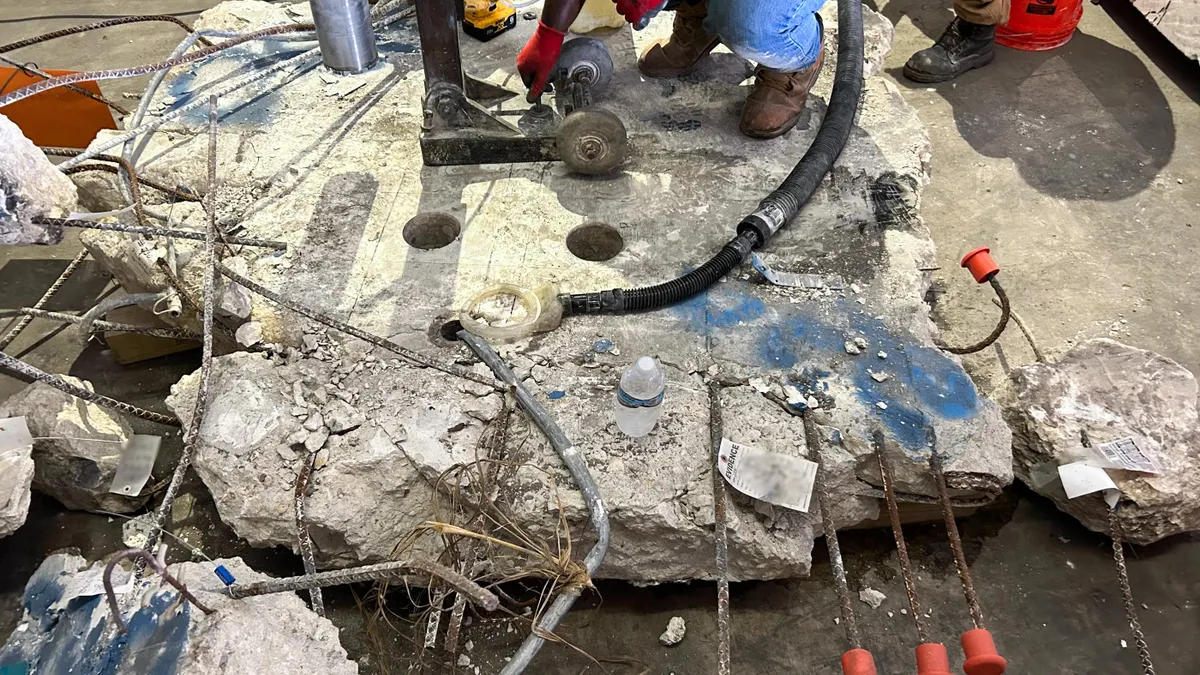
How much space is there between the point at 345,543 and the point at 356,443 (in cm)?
31

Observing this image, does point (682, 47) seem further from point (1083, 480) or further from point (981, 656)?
point (981, 656)

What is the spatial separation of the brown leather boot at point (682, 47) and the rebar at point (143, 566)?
2.90m

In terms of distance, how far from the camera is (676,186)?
10.1ft

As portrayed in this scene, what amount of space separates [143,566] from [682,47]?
2.96 meters

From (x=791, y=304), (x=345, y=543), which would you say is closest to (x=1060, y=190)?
(x=791, y=304)

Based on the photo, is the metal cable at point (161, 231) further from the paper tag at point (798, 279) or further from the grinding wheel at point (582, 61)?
the paper tag at point (798, 279)

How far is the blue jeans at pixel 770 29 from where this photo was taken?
2.91m

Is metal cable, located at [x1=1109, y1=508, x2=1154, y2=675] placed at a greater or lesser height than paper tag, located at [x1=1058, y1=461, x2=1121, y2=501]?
lesser

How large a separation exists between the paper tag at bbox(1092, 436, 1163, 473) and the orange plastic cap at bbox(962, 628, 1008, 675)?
103 cm

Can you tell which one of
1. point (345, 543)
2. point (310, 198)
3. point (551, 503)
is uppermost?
point (310, 198)

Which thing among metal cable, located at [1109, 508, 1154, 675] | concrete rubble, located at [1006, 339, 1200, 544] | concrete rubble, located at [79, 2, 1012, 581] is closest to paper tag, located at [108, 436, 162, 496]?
concrete rubble, located at [79, 2, 1012, 581]

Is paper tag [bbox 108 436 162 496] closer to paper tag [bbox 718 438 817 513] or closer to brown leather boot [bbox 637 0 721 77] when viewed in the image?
paper tag [bbox 718 438 817 513]

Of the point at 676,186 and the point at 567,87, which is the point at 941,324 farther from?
the point at 567,87

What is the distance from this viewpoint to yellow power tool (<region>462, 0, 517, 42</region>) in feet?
12.6
